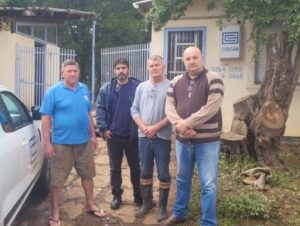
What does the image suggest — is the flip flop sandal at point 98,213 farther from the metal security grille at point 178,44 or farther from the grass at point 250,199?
the metal security grille at point 178,44

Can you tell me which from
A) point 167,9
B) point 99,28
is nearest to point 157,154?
point 167,9

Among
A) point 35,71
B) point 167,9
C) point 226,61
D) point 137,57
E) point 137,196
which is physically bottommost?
point 137,196

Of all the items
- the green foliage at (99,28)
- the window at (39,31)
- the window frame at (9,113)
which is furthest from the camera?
the green foliage at (99,28)

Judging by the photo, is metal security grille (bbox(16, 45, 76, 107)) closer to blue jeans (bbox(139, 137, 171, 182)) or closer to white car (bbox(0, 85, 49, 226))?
white car (bbox(0, 85, 49, 226))

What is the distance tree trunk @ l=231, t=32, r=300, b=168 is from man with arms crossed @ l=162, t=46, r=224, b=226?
7.98ft

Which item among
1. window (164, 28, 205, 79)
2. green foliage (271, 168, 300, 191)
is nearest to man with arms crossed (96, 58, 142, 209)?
green foliage (271, 168, 300, 191)

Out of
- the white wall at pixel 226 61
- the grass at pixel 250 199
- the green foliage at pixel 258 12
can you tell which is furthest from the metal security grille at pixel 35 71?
the grass at pixel 250 199

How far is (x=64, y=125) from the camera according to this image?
452 cm

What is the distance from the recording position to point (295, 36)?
652 centimetres

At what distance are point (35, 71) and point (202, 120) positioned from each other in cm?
1032

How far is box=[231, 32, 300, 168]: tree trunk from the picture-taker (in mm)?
6500

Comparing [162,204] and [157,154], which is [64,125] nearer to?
[157,154]

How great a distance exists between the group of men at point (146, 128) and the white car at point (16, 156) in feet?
0.81

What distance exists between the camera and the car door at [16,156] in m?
3.63
